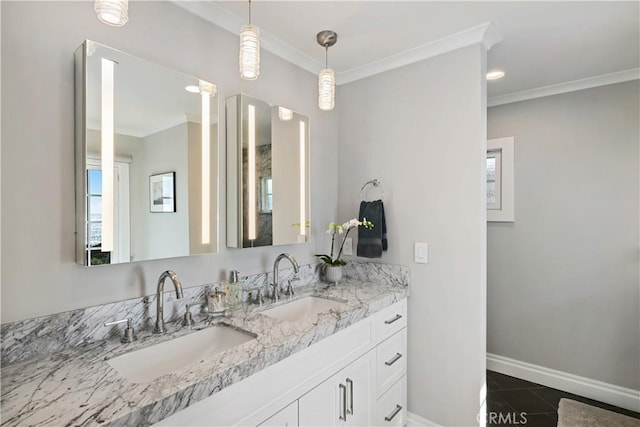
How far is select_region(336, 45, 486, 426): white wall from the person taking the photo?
192 centimetres

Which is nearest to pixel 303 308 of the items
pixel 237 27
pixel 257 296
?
Result: pixel 257 296

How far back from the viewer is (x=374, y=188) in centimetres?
235

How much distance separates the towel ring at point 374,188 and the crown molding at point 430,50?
74 centimetres

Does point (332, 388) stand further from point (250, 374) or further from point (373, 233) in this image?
point (373, 233)

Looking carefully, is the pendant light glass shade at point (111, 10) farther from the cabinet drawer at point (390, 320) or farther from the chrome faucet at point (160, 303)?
the cabinet drawer at point (390, 320)

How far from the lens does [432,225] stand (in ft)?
6.80

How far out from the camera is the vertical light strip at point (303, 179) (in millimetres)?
2133

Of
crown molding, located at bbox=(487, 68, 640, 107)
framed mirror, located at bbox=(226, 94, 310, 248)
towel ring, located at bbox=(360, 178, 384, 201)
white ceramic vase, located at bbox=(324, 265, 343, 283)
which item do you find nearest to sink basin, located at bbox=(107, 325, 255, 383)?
framed mirror, located at bbox=(226, 94, 310, 248)

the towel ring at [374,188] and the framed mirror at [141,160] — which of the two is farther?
the towel ring at [374,188]

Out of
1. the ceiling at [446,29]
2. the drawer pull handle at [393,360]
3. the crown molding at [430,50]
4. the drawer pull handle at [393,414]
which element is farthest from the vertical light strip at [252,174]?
the drawer pull handle at [393,414]

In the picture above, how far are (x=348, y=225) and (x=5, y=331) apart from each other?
1.65 m

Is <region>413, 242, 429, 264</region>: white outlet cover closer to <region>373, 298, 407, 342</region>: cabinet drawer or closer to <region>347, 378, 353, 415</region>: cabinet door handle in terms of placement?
<region>373, 298, 407, 342</region>: cabinet drawer

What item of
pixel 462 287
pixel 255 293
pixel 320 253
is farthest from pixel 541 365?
pixel 255 293

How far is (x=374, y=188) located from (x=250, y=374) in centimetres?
153
